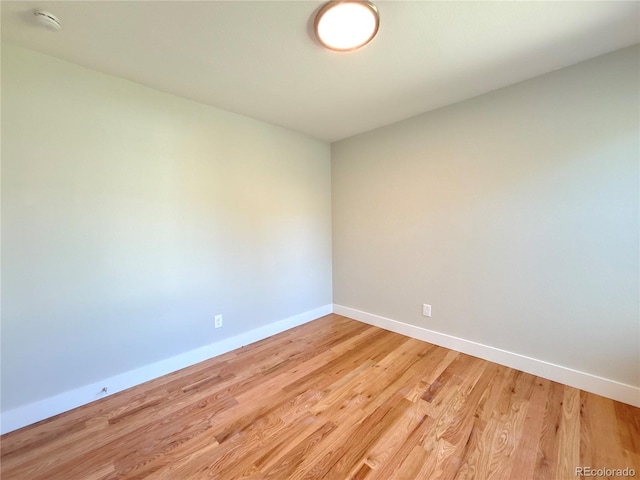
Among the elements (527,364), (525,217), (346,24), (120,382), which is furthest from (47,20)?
(527,364)

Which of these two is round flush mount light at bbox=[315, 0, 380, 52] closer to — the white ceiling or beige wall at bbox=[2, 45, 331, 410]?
the white ceiling

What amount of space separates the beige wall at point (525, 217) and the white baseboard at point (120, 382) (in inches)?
60.6

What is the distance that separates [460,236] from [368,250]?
1017 millimetres

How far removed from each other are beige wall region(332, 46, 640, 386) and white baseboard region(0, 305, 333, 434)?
1540 mm

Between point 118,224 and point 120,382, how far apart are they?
45.9 inches

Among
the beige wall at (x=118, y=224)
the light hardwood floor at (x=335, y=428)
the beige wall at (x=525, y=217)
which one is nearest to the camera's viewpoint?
the light hardwood floor at (x=335, y=428)

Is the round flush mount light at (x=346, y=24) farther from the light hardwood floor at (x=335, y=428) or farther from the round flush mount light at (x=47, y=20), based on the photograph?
the light hardwood floor at (x=335, y=428)

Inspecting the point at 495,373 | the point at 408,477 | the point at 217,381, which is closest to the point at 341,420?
the point at 408,477

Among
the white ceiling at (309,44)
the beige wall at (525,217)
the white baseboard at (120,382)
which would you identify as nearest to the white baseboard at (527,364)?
the beige wall at (525,217)

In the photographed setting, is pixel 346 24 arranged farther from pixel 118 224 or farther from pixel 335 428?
pixel 335 428

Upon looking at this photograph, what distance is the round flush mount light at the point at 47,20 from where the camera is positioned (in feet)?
4.25

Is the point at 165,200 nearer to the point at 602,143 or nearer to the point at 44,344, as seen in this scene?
the point at 44,344

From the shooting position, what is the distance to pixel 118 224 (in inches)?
73.4

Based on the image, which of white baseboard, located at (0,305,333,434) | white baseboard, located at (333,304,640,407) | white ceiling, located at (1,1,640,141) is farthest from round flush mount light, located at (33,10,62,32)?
white baseboard, located at (333,304,640,407)
